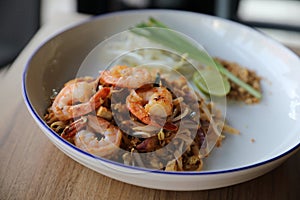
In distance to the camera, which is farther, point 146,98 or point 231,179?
point 146,98

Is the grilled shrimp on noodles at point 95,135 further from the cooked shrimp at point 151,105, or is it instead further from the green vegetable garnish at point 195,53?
the green vegetable garnish at point 195,53

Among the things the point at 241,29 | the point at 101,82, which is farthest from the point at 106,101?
the point at 241,29

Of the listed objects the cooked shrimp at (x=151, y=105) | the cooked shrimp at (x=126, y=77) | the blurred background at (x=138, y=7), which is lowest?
the blurred background at (x=138, y=7)

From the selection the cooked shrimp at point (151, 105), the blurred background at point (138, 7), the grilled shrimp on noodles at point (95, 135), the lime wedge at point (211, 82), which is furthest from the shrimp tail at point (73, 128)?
the blurred background at point (138, 7)

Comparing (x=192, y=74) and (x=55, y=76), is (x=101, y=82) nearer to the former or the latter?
(x=55, y=76)

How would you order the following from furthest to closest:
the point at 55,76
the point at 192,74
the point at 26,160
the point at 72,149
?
the point at 192,74
the point at 55,76
the point at 26,160
the point at 72,149

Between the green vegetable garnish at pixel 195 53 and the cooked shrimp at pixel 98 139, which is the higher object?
the cooked shrimp at pixel 98 139
